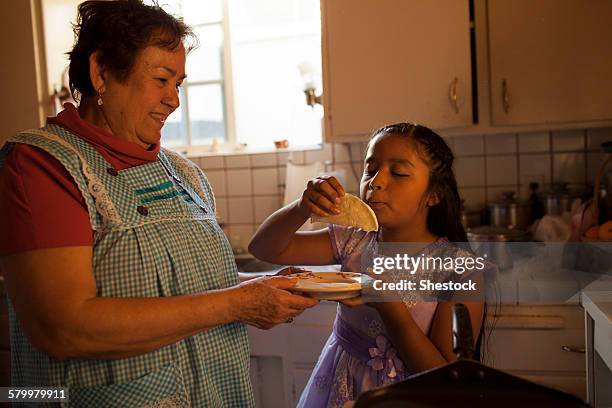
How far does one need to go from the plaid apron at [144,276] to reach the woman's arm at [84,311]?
5 centimetres

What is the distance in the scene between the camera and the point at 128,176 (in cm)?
91

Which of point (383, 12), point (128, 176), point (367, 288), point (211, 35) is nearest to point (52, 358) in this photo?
point (128, 176)

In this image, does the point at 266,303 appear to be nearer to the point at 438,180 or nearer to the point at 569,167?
the point at 438,180

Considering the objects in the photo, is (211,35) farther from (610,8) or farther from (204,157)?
(610,8)

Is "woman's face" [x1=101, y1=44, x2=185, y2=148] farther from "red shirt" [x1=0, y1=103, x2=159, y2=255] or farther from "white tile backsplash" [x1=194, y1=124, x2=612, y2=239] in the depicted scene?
"white tile backsplash" [x1=194, y1=124, x2=612, y2=239]

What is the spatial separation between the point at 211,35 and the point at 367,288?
2000 millimetres

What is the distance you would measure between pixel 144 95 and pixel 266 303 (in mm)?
406

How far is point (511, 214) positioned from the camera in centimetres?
204

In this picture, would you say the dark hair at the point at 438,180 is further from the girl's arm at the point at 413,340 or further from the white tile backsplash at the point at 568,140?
the white tile backsplash at the point at 568,140

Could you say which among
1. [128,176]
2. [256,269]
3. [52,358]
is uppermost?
[128,176]

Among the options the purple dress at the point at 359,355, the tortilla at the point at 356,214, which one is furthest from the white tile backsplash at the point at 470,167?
the tortilla at the point at 356,214

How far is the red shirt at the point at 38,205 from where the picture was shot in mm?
765

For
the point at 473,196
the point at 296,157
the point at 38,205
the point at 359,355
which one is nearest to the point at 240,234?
the point at 296,157

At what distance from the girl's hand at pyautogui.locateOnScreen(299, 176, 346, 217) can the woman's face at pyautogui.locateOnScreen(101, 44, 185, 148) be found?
31 cm
